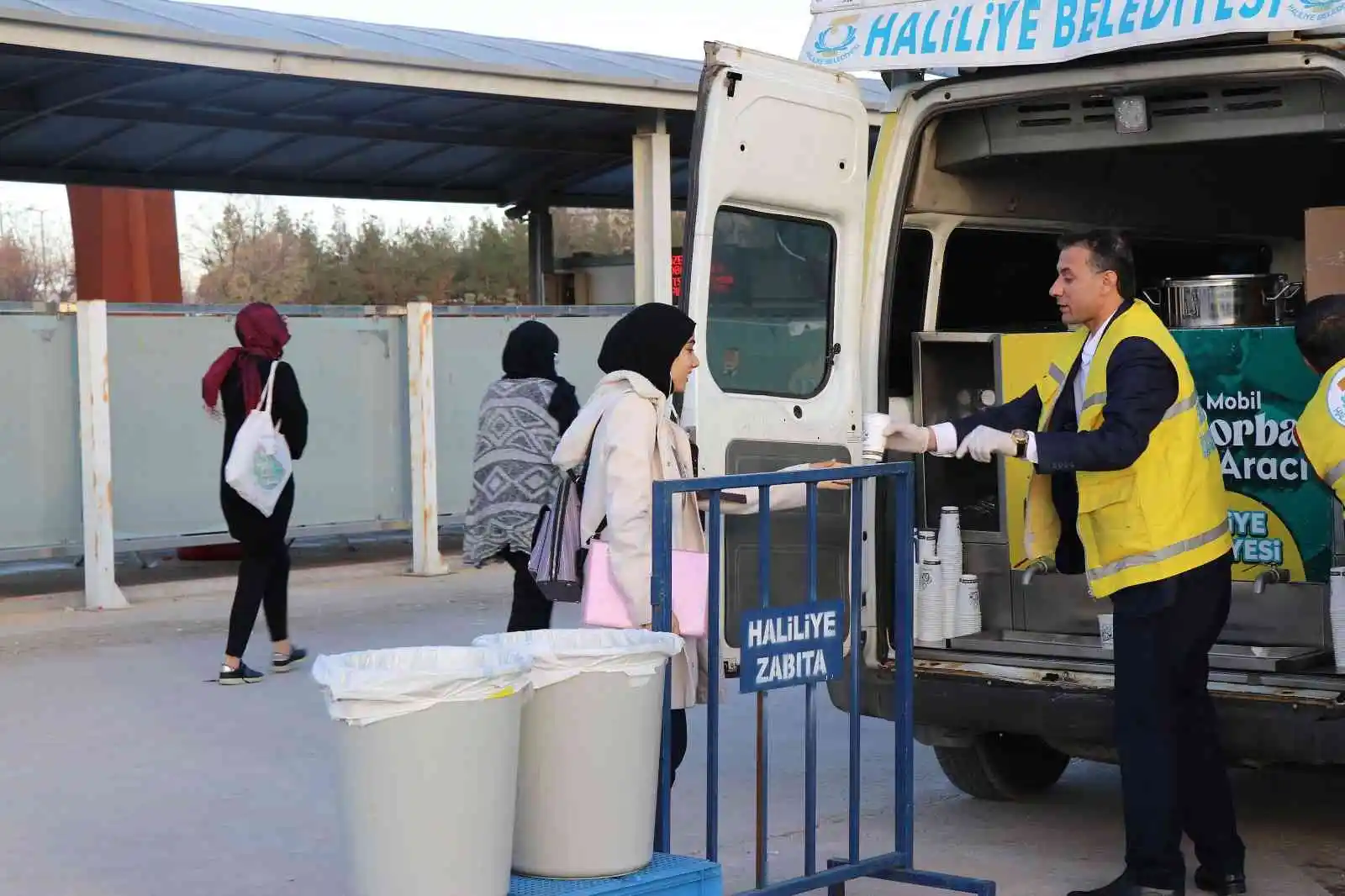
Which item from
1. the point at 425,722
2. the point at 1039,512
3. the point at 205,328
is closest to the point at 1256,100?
the point at 1039,512

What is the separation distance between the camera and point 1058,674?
5.67 metres

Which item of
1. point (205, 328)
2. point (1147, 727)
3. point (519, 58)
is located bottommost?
point (1147, 727)

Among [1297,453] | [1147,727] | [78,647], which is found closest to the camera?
[1147,727]

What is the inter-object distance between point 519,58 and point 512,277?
25483 mm

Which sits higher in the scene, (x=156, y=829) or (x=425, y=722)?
(x=425, y=722)

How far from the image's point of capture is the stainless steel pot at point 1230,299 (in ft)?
22.1

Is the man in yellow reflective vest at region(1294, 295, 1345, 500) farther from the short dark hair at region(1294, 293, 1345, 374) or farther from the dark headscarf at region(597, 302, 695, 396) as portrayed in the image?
the dark headscarf at region(597, 302, 695, 396)

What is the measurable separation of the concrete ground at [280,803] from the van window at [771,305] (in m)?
1.44

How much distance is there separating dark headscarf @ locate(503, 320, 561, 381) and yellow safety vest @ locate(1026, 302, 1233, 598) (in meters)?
2.85

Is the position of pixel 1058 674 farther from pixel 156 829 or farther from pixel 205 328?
pixel 205 328

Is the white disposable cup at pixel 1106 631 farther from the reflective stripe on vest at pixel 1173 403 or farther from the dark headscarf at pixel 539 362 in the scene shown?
the dark headscarf at pixel 539 362

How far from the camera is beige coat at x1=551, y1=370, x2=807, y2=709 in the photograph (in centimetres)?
507

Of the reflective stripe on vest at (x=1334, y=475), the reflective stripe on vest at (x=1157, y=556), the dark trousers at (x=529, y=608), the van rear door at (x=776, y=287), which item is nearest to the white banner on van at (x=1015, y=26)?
the van rear door at (x=776, y=287)

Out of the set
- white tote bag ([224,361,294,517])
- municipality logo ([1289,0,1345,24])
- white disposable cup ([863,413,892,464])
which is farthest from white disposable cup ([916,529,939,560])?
white tote bag ([224,361,294,517])
